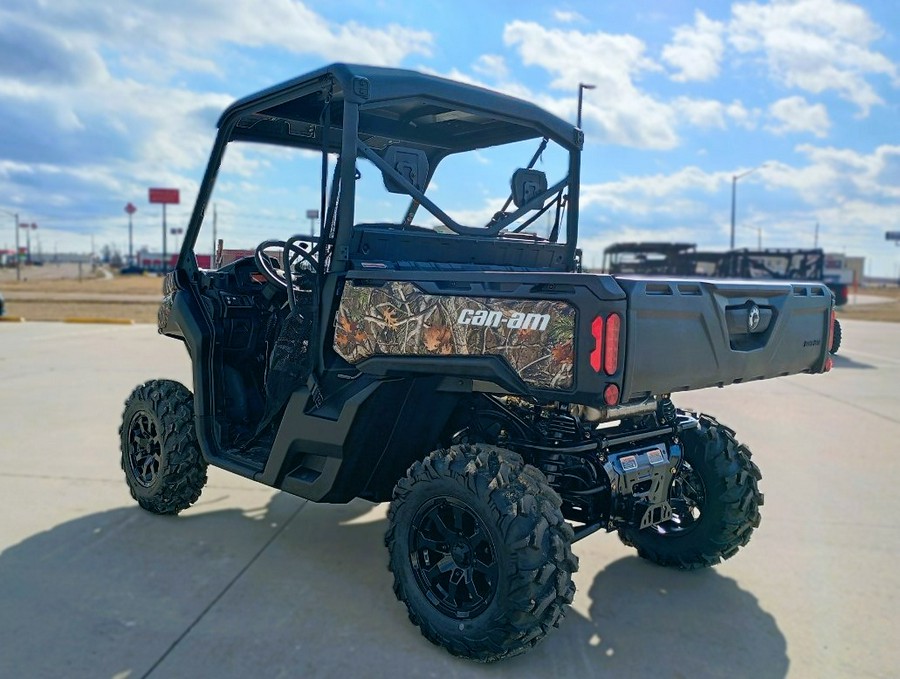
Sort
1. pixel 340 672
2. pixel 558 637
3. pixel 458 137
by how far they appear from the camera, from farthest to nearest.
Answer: pixel 458 137, pixel 558 637, pixel 340 672

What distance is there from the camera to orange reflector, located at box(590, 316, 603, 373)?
265 centimetres

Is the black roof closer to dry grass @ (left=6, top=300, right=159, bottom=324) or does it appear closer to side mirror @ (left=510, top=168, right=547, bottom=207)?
side mirror @ (left=510, top=168, right=547, bottom=207)

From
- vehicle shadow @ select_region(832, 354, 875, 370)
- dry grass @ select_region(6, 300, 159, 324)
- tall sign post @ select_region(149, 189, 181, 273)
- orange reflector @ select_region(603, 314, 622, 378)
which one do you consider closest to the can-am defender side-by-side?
orange reflector @ select_region(603, 314, 622, 378)

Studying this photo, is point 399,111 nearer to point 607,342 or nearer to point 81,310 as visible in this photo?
point 607,342

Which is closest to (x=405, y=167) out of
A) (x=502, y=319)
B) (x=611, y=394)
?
→ (x=502, y=319)

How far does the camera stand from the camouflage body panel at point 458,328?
2.76 m

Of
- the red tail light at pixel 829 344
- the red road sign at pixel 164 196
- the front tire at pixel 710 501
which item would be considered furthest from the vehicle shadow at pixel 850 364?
the red road sign at pixel 164 196

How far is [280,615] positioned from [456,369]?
1.35 m

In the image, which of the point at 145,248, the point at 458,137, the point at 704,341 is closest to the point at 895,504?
the point at 704,341

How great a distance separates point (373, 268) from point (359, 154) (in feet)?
1.78

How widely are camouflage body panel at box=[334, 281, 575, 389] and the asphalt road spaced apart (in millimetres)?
1165

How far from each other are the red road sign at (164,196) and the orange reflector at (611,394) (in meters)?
51.9

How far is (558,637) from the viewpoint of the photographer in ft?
10.7

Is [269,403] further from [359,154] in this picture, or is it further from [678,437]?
[678,437]
